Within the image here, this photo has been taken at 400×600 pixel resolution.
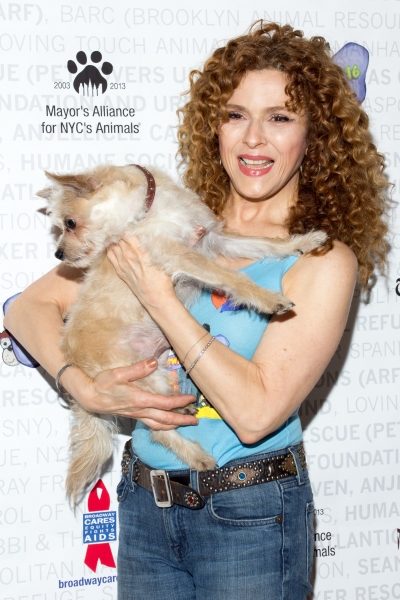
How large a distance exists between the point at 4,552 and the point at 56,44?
7.05 feet

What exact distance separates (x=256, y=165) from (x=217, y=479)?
104 centimetres

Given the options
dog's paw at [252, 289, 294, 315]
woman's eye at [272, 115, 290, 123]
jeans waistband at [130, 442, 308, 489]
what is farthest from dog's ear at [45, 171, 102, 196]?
jeans waistband at [130, 442, 308, 489]

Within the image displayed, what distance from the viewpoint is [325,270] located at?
6.08ft

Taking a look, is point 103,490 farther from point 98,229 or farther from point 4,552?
point 98,229

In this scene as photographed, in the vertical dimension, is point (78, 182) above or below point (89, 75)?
below

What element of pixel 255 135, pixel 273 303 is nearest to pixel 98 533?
pixel 273 303

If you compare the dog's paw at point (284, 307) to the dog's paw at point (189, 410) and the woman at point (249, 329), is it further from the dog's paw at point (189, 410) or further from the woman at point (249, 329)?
the dog's paw at point (189, 410)

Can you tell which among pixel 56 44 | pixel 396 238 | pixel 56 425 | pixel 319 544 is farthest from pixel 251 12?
pixel 319 544

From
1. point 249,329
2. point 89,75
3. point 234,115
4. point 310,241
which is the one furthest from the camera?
point 89,75

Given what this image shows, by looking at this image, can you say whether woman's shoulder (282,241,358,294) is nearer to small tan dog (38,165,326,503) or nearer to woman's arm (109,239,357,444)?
woman's arm (109,239,357,444)

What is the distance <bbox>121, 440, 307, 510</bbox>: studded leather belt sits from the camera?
176 centimetres

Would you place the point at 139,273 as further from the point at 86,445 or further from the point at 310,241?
the point at 86,445

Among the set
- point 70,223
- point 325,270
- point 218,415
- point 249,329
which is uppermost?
point 70,223

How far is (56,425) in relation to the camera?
8.97 ft
